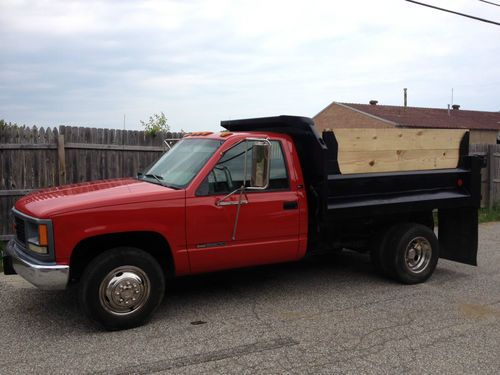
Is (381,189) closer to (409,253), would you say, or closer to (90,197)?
(409,253)

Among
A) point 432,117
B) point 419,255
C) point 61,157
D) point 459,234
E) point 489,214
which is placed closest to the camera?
point 419,255

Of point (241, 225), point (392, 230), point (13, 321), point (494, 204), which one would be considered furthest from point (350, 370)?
point (494, 204)

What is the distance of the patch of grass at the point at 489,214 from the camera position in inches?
489

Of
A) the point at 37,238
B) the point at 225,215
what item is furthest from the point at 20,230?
the point at 225,215

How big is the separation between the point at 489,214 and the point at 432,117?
1367 inches

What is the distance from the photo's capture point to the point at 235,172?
17.3 feet

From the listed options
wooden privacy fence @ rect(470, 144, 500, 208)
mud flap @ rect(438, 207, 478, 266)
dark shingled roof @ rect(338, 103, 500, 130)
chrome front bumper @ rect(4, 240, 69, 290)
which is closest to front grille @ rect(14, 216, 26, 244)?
chrome front bumper @ rect(4, 240, 69, 290)

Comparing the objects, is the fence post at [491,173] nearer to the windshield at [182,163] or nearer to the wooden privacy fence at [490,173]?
the wooden privacy fence at [490,173]

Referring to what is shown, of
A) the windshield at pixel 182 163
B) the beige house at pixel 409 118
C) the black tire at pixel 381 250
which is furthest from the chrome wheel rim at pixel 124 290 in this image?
the beige house at pixel 409 118

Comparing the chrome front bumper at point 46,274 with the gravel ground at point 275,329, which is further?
the chrome front bumper at point 46,274

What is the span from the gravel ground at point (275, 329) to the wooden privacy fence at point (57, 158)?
2.10 meters

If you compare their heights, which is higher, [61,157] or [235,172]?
[61,157]

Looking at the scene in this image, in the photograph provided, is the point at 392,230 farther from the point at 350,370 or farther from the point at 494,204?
the point at 494,204

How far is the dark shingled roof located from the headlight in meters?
37.2
